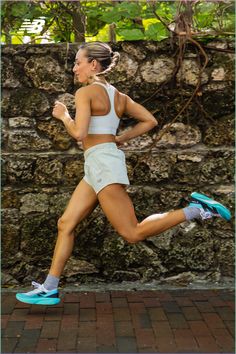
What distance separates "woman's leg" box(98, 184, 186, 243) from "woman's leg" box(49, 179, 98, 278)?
0.13 meters

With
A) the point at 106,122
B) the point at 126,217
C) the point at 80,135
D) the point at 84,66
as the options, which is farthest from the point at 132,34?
the point at 126,217

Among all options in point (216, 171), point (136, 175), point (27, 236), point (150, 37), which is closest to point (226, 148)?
point (216, 171)

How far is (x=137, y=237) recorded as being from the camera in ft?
13.0

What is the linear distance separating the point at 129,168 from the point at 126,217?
961 millimetres

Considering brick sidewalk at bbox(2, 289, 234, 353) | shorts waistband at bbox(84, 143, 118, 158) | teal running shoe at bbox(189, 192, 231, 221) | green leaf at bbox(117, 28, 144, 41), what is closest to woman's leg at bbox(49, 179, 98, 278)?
shorts waistband at bbox(84, 143, 118, 158)

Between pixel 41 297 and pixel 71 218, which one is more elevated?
pixel 71 218

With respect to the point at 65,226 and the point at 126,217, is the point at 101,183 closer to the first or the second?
the point at 126,217

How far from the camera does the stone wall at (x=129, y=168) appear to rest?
481 cm

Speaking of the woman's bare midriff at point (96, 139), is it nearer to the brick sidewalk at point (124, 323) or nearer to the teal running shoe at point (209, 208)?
the teal running shoe at point (209, 208)

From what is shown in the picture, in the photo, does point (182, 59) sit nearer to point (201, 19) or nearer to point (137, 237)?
point (201, 19)

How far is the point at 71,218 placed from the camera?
405 centimetres

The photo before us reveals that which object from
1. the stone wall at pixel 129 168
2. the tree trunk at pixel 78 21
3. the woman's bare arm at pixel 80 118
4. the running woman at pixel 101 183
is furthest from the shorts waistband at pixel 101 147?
the tree trunk at pixel 78 21

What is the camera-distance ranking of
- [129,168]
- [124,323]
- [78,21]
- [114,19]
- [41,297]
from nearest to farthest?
[124,323] → [41,297] → [129,168] → [114,19] → [78,21]

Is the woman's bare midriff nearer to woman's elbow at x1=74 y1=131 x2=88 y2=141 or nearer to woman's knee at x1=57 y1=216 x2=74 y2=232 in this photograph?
woman's elbow at x1=74 y1=131 x2=88 y2=141
